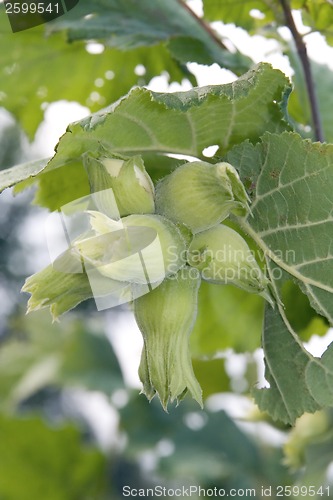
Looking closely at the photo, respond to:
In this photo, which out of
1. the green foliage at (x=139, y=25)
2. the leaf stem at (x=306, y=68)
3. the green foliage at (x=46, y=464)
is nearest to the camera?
the leaf stem at (x=306, y=68)


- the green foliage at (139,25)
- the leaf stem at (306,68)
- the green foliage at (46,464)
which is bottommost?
the green foliage at (46,464)

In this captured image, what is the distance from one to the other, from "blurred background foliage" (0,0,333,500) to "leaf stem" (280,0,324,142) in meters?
0.05

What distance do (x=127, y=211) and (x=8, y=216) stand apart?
304 inches

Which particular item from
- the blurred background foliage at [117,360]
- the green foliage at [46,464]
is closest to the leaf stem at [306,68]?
the blurred background foliage at [117,360]

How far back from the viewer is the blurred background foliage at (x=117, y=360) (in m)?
1.23

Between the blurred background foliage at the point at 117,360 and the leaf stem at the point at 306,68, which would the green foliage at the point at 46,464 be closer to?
the blurred background foliage at the point at 117,360

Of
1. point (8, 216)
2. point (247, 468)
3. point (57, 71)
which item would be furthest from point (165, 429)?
point (8, 216)

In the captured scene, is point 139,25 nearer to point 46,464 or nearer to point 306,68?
point 306,68

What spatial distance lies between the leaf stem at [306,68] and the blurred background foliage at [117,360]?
5 centimetres

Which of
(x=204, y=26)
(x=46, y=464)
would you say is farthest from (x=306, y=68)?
(x=46, y=464)

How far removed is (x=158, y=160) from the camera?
917 mm

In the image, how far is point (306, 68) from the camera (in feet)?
3.81

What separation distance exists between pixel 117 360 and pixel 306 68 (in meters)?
2.01

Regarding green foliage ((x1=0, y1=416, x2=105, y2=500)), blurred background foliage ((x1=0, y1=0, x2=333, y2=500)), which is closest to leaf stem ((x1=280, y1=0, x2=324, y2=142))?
blurred background foliage ((x1=0, y1=0, x2=333, y2=500))
